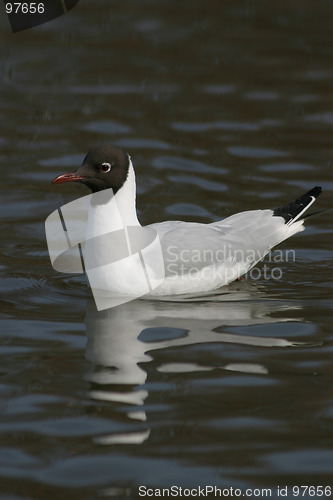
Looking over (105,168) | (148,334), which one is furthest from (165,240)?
(148,334)

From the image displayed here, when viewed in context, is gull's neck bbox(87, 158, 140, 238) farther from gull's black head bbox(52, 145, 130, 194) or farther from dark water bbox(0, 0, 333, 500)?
dark water bbox(0, 0, 333, 500)

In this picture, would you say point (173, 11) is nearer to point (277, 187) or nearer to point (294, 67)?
point (294, 67)

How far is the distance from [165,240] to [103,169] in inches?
32.4

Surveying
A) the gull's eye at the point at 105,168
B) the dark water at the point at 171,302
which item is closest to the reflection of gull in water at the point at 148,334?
the dark water at the point at 171,302

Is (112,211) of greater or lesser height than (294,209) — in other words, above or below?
above

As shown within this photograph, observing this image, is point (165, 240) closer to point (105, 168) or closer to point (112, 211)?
point (112, 211)

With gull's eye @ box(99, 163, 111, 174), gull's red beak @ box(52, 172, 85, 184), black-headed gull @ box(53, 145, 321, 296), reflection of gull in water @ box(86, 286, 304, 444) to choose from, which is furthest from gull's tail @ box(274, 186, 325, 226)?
gull's red beak @ box(52, 172, 85, 184)

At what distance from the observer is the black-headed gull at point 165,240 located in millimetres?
8148

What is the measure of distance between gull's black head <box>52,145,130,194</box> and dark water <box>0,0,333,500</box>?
1.02m

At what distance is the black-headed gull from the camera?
8.15 metres

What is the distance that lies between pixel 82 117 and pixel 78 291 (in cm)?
519

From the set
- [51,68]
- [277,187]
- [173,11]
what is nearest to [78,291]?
[277,187]

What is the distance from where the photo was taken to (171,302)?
327 inches

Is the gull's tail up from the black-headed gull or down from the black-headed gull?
down
